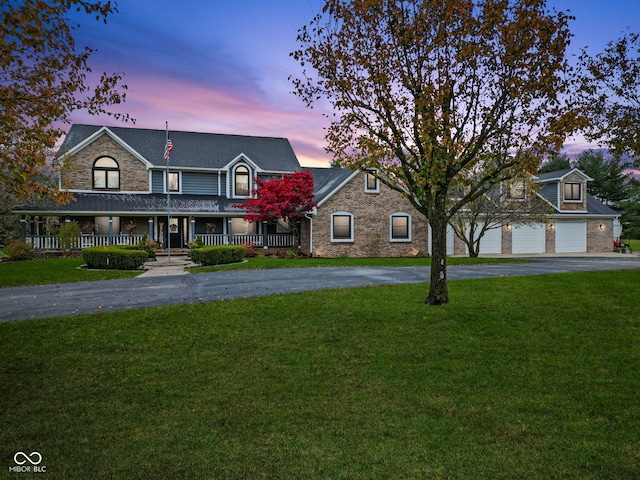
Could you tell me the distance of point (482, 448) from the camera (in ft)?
13.3

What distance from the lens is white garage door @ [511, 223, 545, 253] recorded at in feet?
110

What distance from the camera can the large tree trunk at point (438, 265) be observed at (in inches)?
413

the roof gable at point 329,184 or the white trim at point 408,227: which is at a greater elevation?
the roof gable at point 329,184

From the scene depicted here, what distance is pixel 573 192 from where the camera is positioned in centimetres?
3600

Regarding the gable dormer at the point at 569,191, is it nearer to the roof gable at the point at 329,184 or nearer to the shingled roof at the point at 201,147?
the roof gable at the point at 329,184

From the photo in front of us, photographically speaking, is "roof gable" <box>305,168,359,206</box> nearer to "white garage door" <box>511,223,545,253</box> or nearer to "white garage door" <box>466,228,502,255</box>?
"white garage door" <box>466,228,502,255</box>

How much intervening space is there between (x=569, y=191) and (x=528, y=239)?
6395mm

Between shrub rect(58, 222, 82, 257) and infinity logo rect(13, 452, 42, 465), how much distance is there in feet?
78.6

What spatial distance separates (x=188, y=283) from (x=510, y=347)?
35.5 feet

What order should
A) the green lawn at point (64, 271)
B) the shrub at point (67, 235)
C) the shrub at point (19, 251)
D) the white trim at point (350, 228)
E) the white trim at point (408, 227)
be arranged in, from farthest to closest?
1. the white trim at point (408, 227)
2. the white trim at point (350, 228)
3. the shrub at point (67, 235)
4. the shrub at point (19, 251)
5. the green lawn at point (64, 271)

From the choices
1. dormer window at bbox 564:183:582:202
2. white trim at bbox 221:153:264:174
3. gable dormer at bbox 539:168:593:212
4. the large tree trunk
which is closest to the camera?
the large tree trunk

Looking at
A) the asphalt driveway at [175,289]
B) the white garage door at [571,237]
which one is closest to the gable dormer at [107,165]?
the asphalt driveway at [175,289]

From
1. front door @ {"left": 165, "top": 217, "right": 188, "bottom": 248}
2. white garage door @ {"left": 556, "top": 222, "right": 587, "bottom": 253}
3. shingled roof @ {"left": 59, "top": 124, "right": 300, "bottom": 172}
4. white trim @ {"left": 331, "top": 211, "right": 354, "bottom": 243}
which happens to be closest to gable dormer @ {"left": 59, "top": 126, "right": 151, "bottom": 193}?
shingled roof @ {"left": 59, "top": 124, "right": 300, "bottom": 172}

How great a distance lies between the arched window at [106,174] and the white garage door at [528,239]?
29819mm
